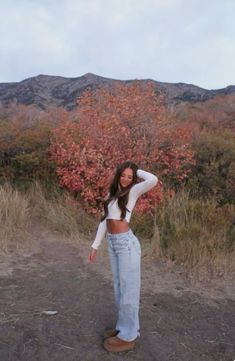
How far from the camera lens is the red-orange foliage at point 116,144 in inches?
306

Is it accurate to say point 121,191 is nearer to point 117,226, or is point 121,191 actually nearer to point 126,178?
point 126,178

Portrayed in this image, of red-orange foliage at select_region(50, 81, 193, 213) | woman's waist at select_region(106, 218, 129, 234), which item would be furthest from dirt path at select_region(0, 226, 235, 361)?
red-orange foliage at select_region(50, 81, 193, 213)

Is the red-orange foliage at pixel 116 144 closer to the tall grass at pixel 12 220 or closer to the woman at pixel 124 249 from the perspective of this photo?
the tall grass at pixel 12 220

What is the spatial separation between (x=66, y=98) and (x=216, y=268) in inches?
982

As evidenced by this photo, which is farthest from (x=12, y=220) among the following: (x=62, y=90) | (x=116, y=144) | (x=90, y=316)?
(x=62, y=90)

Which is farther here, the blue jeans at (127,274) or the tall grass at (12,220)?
Result: the tall grass at (12,220)

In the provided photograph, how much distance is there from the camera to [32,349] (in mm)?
3711

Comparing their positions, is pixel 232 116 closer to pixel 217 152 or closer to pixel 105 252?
pixel 217 152

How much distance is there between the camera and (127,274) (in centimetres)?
357

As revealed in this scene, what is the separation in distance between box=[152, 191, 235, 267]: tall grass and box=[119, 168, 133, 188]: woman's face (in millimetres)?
2514

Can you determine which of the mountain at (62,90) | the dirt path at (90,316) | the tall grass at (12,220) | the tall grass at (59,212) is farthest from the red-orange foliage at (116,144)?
the mountain at (62,90)

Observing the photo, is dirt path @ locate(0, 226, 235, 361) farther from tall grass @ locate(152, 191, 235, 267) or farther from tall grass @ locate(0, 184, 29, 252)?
tall grass @ locate(0, 184, 29, 252)

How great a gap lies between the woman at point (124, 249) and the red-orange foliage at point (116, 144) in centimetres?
372

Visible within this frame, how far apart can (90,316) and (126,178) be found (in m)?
1.58
